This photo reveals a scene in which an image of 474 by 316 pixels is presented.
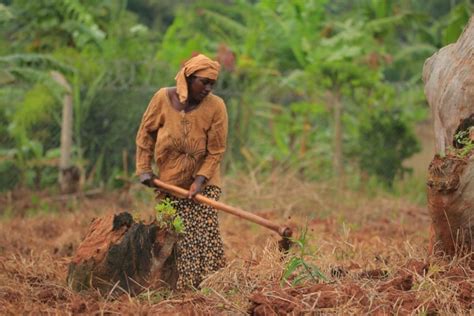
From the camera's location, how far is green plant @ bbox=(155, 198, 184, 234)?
24.2 feet

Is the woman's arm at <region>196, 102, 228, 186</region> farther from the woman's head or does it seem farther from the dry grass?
the dry grass

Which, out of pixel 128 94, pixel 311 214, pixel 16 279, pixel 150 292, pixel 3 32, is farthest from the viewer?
pixel 3 32

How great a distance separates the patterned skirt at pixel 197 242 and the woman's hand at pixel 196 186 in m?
0.17

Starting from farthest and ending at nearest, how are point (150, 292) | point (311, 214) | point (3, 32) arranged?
point (3, 32), point (311, 214), point (150, 292)

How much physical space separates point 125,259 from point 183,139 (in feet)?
3.48

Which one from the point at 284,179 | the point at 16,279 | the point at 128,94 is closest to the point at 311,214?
the point at 284,179

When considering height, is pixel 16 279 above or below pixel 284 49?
below

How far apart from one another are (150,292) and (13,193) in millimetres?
6448

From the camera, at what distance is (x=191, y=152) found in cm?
771

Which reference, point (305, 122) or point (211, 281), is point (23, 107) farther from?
point (211, 281)

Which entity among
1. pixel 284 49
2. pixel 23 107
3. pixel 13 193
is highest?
pixel 284 49

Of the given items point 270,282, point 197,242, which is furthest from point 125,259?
point 270,282

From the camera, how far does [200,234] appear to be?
772 centimetres

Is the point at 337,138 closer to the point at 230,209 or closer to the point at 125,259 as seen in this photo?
the point at 230,209
